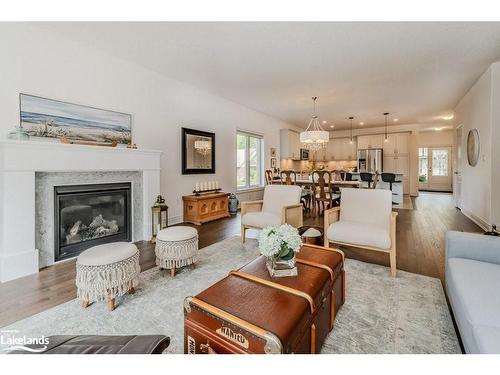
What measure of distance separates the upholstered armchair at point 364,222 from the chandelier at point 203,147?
323cm

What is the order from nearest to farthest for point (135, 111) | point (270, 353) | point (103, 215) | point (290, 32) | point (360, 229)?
1. point (270, 353)
2. point (360, 229)
3. point (290, 32)
4. point (103, 215)
5. point (135, 111)

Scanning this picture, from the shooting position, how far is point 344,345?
4.74 ft

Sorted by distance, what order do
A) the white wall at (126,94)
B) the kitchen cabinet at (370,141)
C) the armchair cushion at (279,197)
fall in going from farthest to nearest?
the kitchen cabinet at (370,141)
the armchair cushion at (279,197)
the white wall at (126,94)

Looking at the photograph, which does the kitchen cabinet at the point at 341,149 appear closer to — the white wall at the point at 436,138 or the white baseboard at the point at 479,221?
the white wall at the point at 436,138

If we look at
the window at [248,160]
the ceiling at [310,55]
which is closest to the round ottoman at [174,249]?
the ceiling at [310,55]

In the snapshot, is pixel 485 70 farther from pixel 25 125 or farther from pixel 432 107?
pixel 25 125

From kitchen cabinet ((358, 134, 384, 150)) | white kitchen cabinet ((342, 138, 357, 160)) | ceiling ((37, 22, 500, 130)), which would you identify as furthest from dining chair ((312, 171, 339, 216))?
white kitchen cabinet ((342, 138, 357, 160))

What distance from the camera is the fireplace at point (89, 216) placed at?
2832 mm

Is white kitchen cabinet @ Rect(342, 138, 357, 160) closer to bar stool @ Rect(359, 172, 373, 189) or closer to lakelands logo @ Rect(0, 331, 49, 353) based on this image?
bar stool @ Rect(359, 172, 373, 189)

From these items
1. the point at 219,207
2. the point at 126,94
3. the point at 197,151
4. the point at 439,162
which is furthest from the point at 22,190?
the point at 439,162

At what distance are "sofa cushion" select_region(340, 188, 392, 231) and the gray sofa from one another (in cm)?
85

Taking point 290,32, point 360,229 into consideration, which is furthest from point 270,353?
point 290,32

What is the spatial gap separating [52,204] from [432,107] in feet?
29.0

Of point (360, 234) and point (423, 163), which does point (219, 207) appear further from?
point (423, 163)
